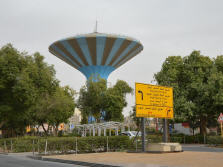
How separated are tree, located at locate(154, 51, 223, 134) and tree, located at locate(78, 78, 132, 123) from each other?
14.6 m

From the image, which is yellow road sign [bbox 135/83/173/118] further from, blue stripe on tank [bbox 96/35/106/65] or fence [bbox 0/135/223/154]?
blue stripe on tank [bbox 96/35/106/65]

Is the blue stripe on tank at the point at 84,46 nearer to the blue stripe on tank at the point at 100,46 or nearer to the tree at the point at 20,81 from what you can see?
the blue stripe on tank at the point at 100,46

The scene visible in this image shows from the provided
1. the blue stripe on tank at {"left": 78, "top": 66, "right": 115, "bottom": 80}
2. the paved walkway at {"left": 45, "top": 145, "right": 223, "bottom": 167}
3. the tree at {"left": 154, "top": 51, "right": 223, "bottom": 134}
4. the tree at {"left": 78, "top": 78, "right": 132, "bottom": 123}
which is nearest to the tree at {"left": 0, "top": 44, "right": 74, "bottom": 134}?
the paved walkway at {"left": 45, "top": 145, "right": 223, "bottom": 167}

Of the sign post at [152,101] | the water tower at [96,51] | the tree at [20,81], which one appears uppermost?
the water tower at [96,51]

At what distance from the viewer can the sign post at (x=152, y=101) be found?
893 inches

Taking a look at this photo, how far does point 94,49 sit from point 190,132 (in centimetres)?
2372

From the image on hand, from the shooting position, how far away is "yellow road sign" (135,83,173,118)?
22.7 meters

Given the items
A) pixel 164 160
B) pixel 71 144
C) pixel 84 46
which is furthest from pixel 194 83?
pixel 84 46

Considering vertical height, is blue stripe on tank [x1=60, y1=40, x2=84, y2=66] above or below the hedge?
above

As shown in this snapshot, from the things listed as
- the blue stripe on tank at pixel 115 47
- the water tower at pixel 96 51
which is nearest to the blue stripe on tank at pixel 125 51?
the water tower at pixel 96 51

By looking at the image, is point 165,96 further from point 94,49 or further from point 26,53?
point 94,49

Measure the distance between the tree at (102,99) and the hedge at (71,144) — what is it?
25883mm

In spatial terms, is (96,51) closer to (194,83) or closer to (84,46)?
(84,46)

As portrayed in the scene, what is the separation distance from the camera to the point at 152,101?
924 inches
